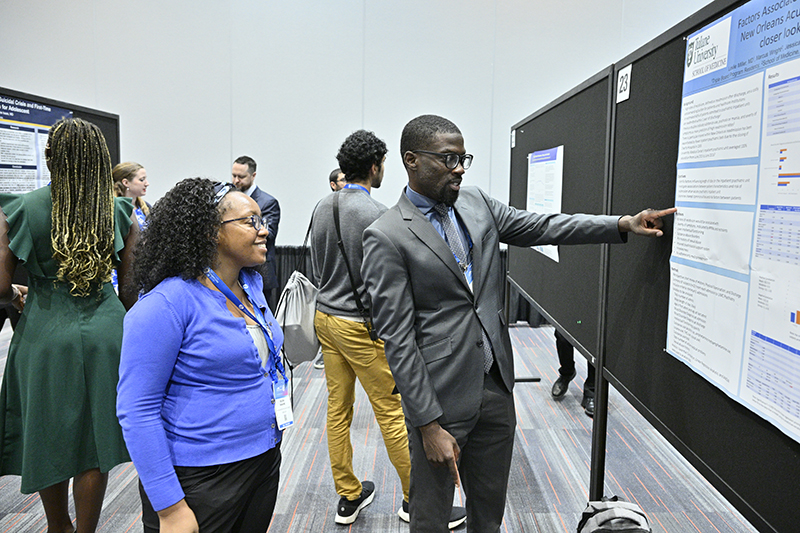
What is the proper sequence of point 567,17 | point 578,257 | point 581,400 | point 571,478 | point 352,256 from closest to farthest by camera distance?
point 578,257 < point 352,256 < point 571,478 < point 581,400 < point 567,17

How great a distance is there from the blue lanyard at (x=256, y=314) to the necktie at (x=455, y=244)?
1.91 ft

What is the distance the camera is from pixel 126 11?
5645 mm

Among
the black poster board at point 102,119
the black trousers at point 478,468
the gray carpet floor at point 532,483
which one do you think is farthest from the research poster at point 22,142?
the black trousers at point 478,468

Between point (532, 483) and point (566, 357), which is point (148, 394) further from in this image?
point (566, 357)

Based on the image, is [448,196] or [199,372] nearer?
[199,372]

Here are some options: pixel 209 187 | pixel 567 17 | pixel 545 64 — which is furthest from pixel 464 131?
pixel 209 187

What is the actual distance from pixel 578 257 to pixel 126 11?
569 cm

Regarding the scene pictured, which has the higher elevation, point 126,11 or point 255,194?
point 126,11

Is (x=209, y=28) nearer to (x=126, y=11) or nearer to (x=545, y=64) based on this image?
(x=126, y=11)

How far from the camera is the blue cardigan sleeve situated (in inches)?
43.6

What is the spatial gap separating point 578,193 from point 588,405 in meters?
1.90

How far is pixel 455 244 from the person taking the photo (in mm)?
1621

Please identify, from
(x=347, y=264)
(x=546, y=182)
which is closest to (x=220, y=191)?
→ (x=347, y=264)

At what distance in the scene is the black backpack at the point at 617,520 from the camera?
1.62m
